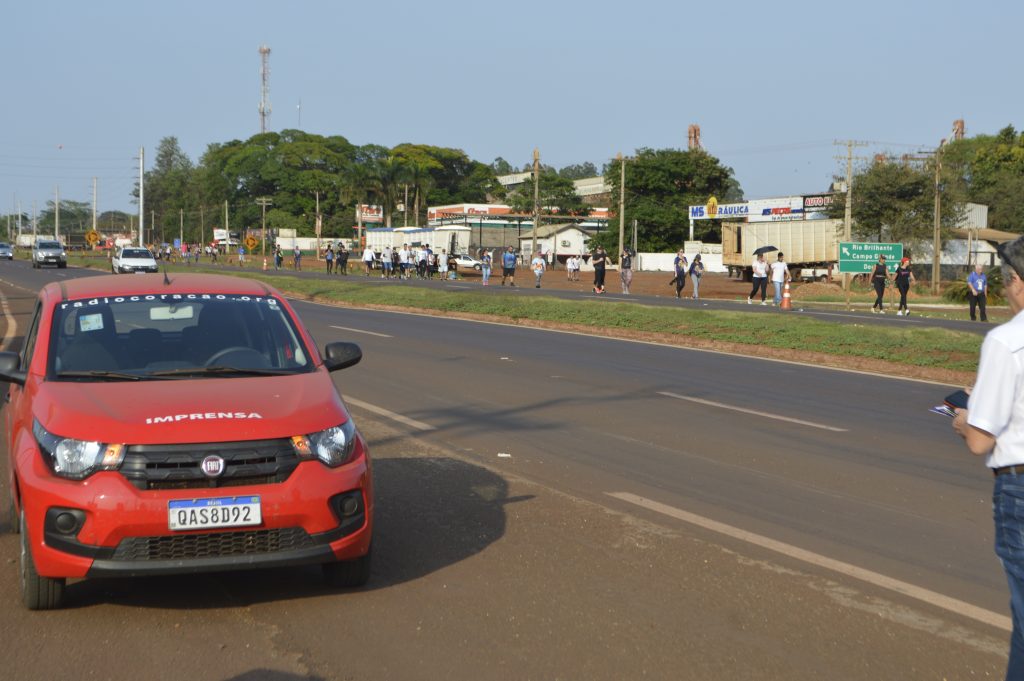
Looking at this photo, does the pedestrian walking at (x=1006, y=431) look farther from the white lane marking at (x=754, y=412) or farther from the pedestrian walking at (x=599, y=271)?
the pedestrian walking at (x=599, y=271)

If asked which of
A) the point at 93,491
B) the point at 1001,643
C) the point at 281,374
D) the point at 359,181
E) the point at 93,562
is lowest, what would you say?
the point at 1001,643

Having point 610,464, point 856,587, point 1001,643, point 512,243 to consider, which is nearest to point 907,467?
point 610,464

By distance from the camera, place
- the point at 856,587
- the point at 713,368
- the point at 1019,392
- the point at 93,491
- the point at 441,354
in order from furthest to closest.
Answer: the point at 441,354
the point at 713,368
the point at 856,587
the point at 93,491
the point at 1019,392

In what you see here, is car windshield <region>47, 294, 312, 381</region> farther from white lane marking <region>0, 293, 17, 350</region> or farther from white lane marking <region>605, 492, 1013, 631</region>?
white lane marking <region>0, 293, 17, 350</region>

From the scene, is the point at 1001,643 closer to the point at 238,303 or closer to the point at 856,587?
the point at 856,587

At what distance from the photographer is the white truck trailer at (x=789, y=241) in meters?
61.9

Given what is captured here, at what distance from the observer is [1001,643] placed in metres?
5.26

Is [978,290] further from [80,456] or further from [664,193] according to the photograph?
[664,193]

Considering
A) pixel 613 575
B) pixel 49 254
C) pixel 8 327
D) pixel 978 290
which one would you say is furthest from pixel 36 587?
pixel 49 254

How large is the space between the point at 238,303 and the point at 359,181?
4450 inches

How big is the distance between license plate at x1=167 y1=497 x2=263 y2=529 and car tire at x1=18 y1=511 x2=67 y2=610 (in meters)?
0.77

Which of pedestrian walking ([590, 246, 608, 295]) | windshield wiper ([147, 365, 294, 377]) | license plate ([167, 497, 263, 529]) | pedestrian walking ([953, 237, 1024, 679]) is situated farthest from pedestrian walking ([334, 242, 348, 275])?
pedestrian walking ([953, 237, 1024, 679])

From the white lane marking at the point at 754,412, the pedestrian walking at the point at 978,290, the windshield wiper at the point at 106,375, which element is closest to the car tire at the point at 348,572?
the windshield wiper at the point at 106,375

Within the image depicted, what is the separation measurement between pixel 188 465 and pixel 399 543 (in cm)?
195
